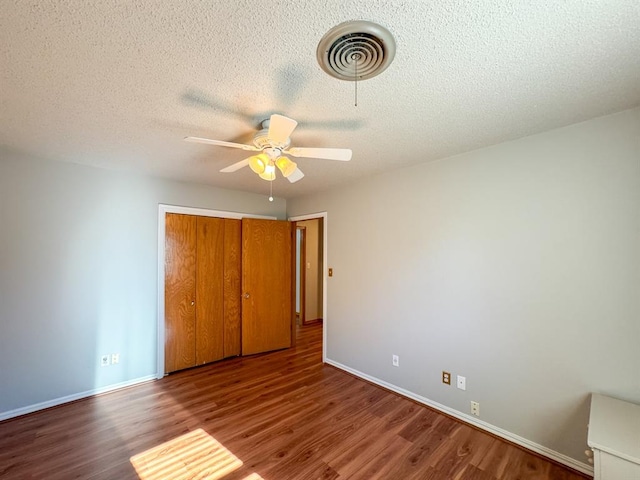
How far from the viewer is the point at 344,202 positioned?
3.59m

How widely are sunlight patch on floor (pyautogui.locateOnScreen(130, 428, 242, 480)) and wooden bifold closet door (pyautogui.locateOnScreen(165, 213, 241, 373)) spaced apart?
4.82 feet

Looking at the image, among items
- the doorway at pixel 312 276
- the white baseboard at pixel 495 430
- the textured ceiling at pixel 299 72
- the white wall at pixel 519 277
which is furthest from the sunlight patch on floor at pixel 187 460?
the doorway at pixel 312 276

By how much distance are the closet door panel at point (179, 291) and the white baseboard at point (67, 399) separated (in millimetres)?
324

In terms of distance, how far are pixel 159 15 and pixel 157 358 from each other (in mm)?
3459

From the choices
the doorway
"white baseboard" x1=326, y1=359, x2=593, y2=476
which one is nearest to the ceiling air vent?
"white baseboard" x1=326, y1=359, x2=593, y2=476

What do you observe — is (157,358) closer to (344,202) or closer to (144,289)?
(144,289)

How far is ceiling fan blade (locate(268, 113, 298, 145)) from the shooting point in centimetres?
150

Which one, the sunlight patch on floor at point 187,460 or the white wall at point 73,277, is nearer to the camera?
the sunlight patch on floor at point 187,460

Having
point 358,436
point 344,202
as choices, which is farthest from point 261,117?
point 358,436

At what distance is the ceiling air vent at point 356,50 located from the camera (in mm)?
1123

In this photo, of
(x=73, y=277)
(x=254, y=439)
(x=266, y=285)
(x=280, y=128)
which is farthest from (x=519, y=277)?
(x=73, y=277)

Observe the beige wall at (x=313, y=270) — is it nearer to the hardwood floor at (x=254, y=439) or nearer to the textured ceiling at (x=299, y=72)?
the hardwood floor at (x=254, y=439)

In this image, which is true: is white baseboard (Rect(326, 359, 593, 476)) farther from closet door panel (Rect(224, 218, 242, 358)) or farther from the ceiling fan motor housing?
the ceiling fan motor housing

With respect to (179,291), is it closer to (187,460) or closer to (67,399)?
(67,399)
